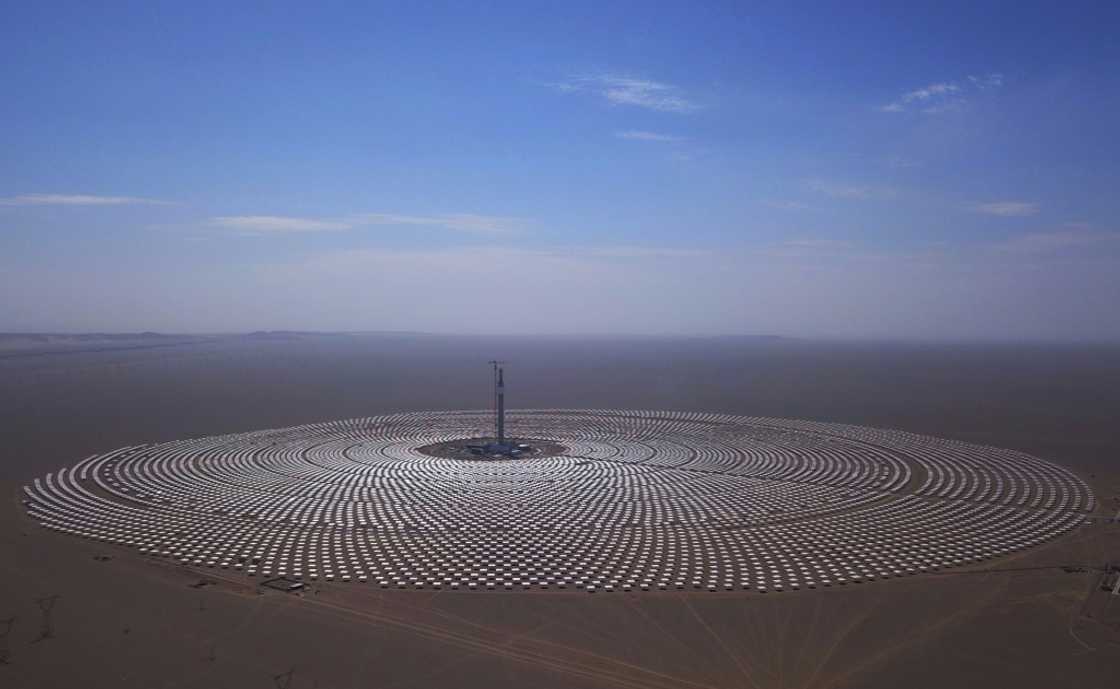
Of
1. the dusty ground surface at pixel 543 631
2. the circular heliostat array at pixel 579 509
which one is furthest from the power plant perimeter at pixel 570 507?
the dusty ground surface at pixel 543 631

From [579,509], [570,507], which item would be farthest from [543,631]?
[570,507]

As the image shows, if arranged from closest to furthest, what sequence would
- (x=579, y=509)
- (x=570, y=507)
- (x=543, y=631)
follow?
(x=543, y=631)
(x=579, y=509)
(x=570, y=507)

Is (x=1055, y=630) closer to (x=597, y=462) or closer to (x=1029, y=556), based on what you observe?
(x=1029, y=556)

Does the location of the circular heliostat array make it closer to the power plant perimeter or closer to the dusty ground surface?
the power plant perimeter

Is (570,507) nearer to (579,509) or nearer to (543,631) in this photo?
(579,509)

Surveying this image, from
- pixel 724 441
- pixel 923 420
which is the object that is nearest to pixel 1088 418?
pixel 923 420

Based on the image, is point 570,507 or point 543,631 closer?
point 543,631

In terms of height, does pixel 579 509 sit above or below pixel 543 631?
above

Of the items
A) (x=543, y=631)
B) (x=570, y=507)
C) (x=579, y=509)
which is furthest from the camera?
(x=570, y=507)
